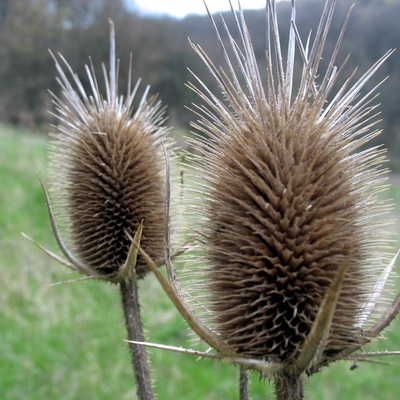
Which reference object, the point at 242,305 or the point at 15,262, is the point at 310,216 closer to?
the point at 242,305

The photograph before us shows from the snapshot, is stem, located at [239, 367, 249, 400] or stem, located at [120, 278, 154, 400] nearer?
stem, located at [239, 367, 249, 400]

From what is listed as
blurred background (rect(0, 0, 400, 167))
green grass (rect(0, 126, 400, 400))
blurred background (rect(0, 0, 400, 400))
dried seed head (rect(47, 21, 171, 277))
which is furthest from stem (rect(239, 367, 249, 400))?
blurred background (rect(0, 0, 400, 167))

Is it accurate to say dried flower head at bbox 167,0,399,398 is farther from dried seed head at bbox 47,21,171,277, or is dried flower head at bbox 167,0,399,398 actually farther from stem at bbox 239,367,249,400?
dried seed head at bbox 47,21,171,277

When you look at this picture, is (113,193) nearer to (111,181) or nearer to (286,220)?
(111,181)

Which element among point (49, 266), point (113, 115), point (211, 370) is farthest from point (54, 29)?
point (113, 115)

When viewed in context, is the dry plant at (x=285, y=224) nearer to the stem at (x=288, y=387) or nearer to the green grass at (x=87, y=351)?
the stem at (x=288, y=387)

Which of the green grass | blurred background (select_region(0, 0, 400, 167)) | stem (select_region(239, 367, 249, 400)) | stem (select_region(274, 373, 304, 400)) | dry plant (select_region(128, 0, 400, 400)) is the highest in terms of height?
blurred background (select_region(0, 0, 400, 167))

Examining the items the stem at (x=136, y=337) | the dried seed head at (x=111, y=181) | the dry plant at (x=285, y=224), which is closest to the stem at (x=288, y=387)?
the dry plant at (x=285, y=224)
